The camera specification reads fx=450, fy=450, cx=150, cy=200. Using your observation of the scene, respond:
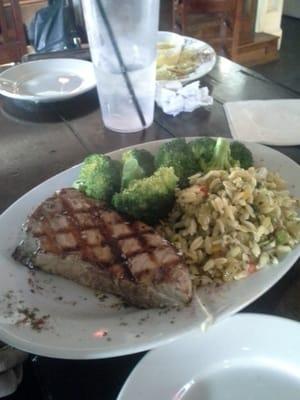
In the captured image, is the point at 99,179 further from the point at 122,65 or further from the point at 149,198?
the point at 122,65

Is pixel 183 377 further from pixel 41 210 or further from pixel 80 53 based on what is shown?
pixel 80 53

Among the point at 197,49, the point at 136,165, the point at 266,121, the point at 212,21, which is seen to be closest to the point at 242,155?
the point at 136,165

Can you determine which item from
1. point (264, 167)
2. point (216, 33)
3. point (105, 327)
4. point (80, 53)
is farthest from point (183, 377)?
point (216, 33)

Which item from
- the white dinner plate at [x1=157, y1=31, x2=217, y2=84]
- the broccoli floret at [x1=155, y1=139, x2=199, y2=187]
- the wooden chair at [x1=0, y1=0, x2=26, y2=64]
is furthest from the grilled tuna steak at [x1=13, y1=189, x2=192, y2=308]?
the wooden chair at [x1=0, y1=0, x2=26, y2=64]

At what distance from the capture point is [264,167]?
0.92 meters

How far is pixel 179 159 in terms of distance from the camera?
35.7 inches

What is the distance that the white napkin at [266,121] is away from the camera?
1.17 m

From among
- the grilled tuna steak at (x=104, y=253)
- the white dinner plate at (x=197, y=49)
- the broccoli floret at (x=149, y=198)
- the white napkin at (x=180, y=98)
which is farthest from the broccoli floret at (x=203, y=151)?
the white dinner plate at (x=197, y=49)

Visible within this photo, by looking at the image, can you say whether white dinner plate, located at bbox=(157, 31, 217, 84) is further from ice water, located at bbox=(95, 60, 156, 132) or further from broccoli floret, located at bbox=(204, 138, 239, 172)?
broccoli floret, located at bbox=(204, 138, 239, 172)

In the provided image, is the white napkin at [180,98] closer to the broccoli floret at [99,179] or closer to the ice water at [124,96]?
the ice water at [124,96]

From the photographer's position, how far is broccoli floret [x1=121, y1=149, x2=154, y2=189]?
0.89 metres

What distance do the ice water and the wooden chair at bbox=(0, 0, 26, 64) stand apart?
6.42ft

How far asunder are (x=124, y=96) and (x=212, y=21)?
273 centimetres

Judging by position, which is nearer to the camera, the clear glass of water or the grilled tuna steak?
the grilled tuna steak
